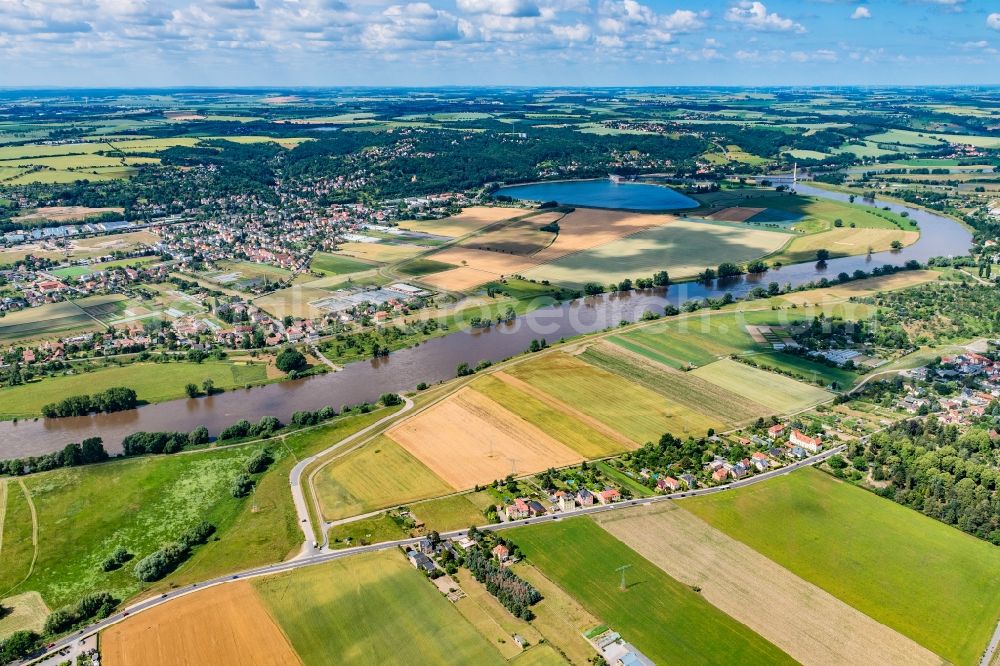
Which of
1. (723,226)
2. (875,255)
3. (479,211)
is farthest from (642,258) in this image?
(479,211)

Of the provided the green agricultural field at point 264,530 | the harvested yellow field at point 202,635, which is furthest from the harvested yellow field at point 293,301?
the harvested yellow field at point 202,635

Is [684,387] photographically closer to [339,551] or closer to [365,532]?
[365,532]

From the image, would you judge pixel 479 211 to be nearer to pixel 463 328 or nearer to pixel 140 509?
pixel 463 328

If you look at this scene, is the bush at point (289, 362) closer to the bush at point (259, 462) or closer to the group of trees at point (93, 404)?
the group of trees at point (93, 404)

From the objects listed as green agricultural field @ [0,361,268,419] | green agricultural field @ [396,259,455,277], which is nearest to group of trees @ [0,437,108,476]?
green agricultural field @ [0,361,268,419]

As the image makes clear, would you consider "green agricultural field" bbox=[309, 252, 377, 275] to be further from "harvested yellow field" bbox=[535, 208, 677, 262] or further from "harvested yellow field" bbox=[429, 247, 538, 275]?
"harvested yellow field" bbox=[535, 208, 677, 262]

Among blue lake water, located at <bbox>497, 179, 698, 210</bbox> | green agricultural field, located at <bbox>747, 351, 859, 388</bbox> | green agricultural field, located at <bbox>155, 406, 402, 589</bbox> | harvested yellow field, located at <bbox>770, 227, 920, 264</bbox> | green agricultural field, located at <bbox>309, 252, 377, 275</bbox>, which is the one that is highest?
blue lake water, located at <bbox>497, 179, 698, 210</bbox>

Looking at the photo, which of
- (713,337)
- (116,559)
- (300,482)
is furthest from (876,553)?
(116,559)
